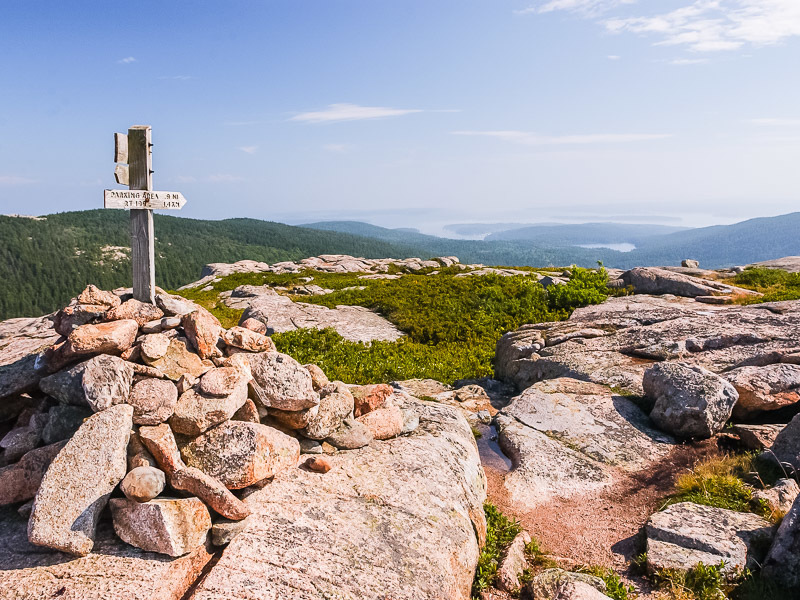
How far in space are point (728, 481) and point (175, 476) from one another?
9929mm

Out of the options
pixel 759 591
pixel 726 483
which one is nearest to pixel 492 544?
pixel 759 591

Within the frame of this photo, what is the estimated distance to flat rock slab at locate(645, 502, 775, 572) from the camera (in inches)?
293

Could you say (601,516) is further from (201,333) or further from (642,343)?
(642,343)

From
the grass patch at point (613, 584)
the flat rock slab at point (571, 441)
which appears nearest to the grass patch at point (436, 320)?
the flat rock slab at point (571, 441)

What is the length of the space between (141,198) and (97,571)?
619cm

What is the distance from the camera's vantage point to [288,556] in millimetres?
5922

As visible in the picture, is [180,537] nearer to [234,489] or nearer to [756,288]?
[234,489]

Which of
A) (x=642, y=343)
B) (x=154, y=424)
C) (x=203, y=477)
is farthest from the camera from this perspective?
(x=642, y=343)

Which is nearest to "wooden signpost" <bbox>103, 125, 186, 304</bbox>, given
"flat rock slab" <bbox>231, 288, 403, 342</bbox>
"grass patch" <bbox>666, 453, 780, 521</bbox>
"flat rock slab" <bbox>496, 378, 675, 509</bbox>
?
"flat rock slab" <bbox>496, 378, 675, 509</bbox>

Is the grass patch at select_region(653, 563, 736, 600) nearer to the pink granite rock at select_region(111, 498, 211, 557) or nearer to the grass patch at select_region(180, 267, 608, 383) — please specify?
the pink granite rock at select_region(111, 498, 211, 557)

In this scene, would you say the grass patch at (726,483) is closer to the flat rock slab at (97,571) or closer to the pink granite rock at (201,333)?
the flat rock slab at (97,571)

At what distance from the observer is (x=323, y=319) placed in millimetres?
24062

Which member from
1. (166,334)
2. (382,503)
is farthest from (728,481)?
(166,334)

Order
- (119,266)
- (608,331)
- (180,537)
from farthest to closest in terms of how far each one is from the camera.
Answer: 1. (119,266)
2. (608,331)
3. (180,537)
